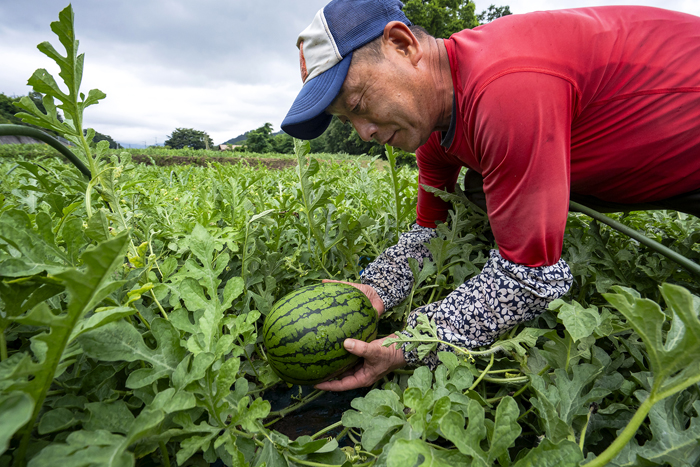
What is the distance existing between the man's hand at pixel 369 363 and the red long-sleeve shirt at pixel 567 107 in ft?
2.00

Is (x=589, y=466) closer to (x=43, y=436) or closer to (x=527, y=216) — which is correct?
(x=527, y=216)

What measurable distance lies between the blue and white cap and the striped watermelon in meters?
0.83

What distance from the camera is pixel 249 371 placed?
52.1 inches

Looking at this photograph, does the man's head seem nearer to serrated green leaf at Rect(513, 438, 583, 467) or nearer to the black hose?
the black hose

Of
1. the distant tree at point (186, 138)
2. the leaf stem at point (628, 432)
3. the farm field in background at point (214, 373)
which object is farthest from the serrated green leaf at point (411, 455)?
the distant tree at point (186, 138)

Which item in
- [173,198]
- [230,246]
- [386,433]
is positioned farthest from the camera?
[173,198]

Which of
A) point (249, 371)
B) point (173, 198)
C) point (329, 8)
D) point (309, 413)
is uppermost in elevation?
point (329, 8)

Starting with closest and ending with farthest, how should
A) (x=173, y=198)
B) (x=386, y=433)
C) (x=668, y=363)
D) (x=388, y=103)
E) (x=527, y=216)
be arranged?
(x=668, y=363), (x=386, y=433), (x=527, y=216), (x=388, y=103), (x=173, y=198)

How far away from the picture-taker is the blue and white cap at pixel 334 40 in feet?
4.76

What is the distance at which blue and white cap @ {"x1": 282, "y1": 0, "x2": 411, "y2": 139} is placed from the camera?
1451 millimetres

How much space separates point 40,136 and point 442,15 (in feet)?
107

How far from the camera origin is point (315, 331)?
1.38 meters

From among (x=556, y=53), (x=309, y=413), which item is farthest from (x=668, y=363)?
(x=309, y=413)

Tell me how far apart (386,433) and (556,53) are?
1371mm
